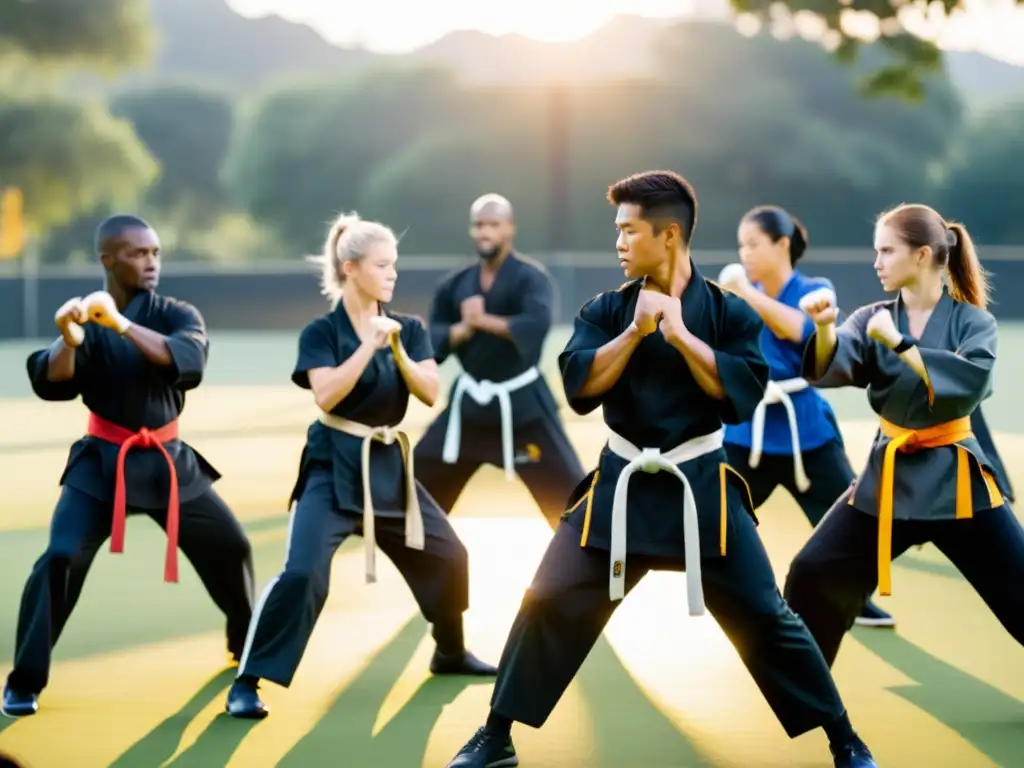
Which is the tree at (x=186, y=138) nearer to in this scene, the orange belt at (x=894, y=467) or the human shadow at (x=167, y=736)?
the human shadow at (x=167, y=736)

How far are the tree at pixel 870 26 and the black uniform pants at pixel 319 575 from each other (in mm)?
8464

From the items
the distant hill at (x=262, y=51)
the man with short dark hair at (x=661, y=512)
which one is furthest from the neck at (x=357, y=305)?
the distant hill at (x=262, y=51)

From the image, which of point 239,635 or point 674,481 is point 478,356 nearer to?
point 239,635

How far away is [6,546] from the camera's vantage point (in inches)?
283

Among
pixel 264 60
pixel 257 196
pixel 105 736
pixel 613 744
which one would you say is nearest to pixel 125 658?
pixel 105 736

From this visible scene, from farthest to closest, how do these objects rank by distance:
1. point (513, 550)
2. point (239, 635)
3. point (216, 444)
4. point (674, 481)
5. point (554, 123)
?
1. point (554, 123)
2. point (216, 444)
3. point (513, 550)
4. point (239, 635)
5. point (674, 481)

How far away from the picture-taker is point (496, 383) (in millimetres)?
6438

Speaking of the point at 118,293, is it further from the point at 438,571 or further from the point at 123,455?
the point at 438,571

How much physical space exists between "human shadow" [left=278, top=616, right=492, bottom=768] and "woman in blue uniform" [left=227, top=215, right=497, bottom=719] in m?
0.20

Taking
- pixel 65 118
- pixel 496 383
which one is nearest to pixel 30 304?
pixel 65 118

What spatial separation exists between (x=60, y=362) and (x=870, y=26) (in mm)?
9522

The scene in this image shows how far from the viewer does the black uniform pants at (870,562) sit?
4074 mm

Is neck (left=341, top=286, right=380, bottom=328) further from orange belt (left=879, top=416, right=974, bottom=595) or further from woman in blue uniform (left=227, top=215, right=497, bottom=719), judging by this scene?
orange belt (left=879, top=416, right=974, bottom=595)

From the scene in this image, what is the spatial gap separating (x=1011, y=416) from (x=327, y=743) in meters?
10.2
